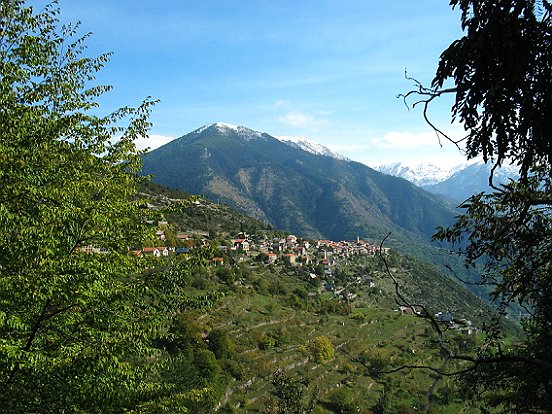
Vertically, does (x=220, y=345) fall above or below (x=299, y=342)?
above

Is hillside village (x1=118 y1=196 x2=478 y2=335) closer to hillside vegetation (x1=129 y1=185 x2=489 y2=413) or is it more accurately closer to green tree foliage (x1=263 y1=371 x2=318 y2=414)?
hillside vegetation (x1=129 y1=185 x2=489 y2=413)

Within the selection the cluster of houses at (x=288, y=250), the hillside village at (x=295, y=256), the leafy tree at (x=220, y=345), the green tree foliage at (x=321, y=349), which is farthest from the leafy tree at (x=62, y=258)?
the cluster of houses at (x=288, y=250)

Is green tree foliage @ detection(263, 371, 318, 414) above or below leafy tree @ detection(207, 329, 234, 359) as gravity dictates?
below

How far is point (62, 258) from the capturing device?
648 cm

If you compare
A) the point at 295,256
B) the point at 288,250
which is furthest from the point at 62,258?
the point at 288,250

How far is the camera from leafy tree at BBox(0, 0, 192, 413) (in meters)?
6.26

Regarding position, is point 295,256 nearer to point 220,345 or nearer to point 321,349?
point 321,349

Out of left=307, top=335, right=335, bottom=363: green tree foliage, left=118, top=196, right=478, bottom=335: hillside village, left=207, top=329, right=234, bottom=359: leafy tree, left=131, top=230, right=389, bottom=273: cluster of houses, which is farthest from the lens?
left=131, top=230, right=389, bottom=273: cluster of houses

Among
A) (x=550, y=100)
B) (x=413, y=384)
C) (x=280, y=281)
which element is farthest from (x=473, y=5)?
(x=280, y=281)

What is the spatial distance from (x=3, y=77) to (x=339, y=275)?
323 feet

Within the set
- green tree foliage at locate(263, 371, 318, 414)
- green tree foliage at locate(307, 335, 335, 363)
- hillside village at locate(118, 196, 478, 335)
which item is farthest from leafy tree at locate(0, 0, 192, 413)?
hillside village at locate(118, 196, 478, 335)

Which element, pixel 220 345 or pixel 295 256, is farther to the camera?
pixel 295 256

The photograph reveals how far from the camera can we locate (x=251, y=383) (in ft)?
132

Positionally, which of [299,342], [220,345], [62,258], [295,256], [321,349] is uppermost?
[62,258]
